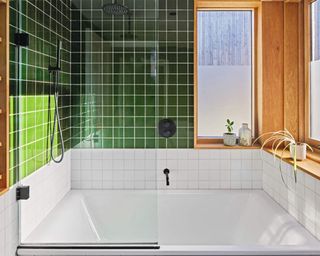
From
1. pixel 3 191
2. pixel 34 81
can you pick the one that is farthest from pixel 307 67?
pixel 3 191

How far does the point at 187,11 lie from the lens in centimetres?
324

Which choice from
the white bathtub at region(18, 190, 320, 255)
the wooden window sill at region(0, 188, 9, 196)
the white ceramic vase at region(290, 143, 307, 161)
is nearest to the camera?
the wooden window sill at region(0, 188, 9, 196)

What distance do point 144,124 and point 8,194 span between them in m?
1.36

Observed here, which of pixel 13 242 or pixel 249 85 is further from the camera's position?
pixel 249 85

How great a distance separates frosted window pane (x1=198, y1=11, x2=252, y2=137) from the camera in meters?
3.38

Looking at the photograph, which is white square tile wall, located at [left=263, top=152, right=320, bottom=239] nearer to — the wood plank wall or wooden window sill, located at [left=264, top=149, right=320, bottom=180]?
wooden window sill, located at [left=264, top=149, right=320, bottom=180]

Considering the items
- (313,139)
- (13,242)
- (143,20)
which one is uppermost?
(143,20)

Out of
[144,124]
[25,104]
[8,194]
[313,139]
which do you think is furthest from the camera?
[144,124]

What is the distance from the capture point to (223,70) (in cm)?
340

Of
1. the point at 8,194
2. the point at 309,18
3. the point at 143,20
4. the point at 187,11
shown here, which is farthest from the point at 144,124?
the point at 309,18

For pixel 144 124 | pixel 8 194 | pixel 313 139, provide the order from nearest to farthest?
1. pixel 8 194
2. pixel 313 139
3. pixel 144 124

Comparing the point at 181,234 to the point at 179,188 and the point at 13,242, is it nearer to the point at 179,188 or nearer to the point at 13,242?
the point at 179,188

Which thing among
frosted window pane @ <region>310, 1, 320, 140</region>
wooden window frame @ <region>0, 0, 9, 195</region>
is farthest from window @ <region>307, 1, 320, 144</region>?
→ wooden window frame @ <region>0, 0, 9, 195</region>

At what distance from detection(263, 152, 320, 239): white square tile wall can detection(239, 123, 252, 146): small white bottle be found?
19cm
